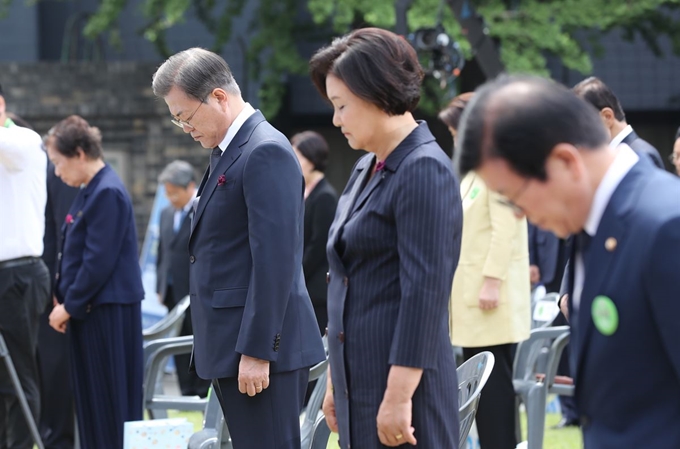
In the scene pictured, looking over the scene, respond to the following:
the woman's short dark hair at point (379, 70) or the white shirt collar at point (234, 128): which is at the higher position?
the woman's short dark hair at point (379, 70)

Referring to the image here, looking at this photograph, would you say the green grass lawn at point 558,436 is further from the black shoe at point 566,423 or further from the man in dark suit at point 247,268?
the man in dark suit at point 247,268

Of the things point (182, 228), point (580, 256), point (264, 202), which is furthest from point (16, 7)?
point (580, 256)

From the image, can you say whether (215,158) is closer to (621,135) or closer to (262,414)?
(262,414)

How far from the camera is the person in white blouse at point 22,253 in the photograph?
5012 mm

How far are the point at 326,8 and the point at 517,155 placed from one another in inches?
342

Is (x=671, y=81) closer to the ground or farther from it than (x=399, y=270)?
closer to the ground

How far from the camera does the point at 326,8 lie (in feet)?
33.2

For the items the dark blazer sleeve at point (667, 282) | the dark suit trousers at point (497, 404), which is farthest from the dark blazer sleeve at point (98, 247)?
the dark blazer sleeve at point (667, 282)

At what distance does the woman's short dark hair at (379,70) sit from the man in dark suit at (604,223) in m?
0.90

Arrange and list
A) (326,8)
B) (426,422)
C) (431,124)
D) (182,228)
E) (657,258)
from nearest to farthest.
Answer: (657,258) → (426,422) → (182,228) → (326,8) → (431,124)

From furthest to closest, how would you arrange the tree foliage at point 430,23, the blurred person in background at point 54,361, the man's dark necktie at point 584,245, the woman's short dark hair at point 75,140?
the tree foliage at point 430,23 < the blurred person in background at point 54,361 < the woman's short dark hair at point 75,140 < the man's dark necktie at point 584,245

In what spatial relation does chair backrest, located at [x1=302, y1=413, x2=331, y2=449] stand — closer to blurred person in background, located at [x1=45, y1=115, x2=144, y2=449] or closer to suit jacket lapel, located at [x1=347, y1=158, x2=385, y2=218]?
suit jacket lapel, located at [x1=347, y1=158, x2=385, y2=218]

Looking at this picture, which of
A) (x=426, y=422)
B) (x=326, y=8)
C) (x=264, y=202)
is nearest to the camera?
(x=426, y=422)

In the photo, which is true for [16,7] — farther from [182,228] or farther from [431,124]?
[182,228]
